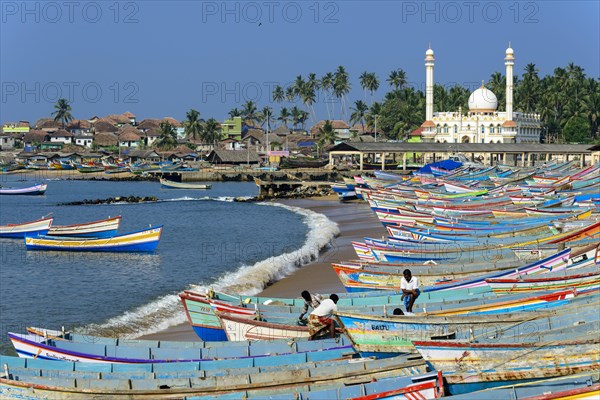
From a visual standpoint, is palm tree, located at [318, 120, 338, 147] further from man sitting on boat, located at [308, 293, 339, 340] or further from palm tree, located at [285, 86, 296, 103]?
man sitting on boat, located at [308, 293, 339, 340]

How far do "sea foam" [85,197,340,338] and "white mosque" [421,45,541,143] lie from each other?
66.8 m

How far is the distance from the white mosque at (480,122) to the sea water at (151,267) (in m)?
49.2

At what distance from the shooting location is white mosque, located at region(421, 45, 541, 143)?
4171 inches

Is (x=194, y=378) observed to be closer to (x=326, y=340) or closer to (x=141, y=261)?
(x=326, y=340)

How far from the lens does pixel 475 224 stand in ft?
104

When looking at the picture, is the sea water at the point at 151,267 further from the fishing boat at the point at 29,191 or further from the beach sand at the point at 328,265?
the fishing boat at the point at 29,191

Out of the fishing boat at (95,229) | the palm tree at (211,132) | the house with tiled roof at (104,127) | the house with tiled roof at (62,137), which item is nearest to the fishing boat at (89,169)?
the palm tree at (211,132)

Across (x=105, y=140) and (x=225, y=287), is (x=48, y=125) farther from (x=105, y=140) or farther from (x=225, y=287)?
(x=225, y=287)

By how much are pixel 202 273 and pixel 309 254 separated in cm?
490

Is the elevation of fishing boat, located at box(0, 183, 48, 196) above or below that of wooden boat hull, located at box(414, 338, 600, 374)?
below

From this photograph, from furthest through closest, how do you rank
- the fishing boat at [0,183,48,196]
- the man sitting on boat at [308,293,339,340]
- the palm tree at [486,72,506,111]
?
the palm tree at [486,72,506,111]
the fishing boat at [0,183,48,196]
the man sitting on boat at [308,293,339,340]

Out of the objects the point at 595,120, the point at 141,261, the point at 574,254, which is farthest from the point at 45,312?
the point at 595,120

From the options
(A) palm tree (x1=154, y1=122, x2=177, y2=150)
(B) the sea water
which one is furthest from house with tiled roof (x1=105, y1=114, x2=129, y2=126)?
(B) the sea water

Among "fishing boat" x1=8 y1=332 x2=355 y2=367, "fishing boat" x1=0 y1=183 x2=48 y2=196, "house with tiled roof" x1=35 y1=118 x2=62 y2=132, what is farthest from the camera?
"house with tiled roof" x1=35 y1=118 x2=62 y2=132
